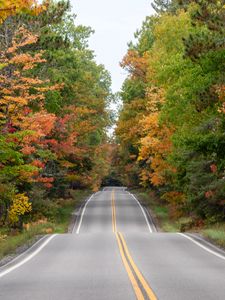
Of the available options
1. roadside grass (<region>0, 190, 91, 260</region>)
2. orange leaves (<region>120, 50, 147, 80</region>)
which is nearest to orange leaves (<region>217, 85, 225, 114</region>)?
roadside grass (<region>0, 190, 91, 260</region>)

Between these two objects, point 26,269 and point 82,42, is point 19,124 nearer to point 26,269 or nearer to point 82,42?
point 26,269

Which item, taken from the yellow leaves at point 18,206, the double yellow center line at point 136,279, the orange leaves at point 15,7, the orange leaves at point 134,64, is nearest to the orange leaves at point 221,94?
the double yellow center line at point 136,279

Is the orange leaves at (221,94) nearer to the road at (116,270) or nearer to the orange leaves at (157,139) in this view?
the road at (116,270)

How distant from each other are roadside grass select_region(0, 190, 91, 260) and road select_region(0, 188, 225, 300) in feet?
2.48

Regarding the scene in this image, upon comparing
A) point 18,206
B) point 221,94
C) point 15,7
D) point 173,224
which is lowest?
point 173,224

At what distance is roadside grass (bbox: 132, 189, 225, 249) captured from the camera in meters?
25.3

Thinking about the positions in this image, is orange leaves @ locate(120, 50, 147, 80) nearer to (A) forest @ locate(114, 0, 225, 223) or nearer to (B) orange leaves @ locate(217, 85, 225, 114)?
(A) forest @ locate(114, 0, 225, 223)

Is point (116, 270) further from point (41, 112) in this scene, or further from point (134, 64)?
point (134, 64)

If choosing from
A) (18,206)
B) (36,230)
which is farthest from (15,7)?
(18,206)

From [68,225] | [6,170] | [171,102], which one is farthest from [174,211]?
[6,170]

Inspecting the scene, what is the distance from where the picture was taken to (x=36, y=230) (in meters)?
30.8

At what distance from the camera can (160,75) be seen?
1307 inches

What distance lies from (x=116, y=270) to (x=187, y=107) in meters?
17.7

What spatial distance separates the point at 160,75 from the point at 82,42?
3230 centimetres
